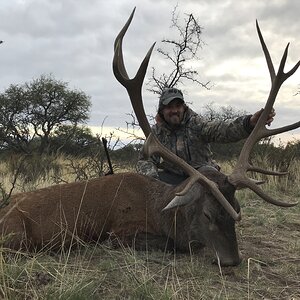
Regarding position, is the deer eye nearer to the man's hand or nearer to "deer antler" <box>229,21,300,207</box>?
"deer antler" <box>229,21,300,207</box>

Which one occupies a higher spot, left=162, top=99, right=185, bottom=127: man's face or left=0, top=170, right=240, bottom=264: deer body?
left=162, top=99, right=185, bottom=127: man's face

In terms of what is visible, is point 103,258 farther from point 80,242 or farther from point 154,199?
point 154,199

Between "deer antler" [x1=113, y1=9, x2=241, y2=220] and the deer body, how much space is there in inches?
6.3

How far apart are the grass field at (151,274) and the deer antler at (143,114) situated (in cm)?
58

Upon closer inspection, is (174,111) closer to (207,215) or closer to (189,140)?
(189,140)

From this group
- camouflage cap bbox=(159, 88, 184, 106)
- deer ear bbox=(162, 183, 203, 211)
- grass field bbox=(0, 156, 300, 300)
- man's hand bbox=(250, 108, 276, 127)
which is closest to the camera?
grass field bbox=(0, 156, 300, 300)

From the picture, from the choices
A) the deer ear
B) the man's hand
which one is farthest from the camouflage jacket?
the deer ear

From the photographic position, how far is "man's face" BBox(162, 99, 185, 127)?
6.19 metres

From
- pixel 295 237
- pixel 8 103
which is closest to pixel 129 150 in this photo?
pixel 295 237

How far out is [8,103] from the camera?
2664cm

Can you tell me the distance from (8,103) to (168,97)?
21996 millimetres

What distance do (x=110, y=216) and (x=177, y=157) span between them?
0.85 m

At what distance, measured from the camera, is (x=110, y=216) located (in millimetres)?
4699

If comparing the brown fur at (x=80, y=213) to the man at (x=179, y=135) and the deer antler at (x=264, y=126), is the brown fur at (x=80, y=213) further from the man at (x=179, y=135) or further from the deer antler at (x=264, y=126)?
the man at (x=179, y=135)
